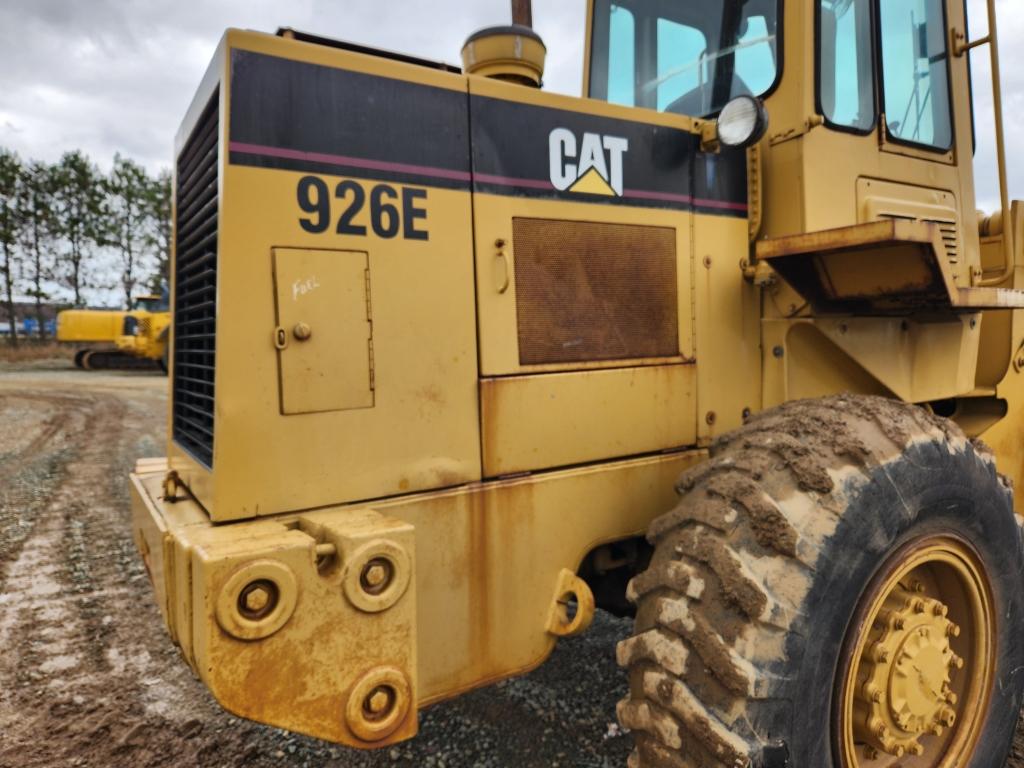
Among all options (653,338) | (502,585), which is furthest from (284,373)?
(653,338)

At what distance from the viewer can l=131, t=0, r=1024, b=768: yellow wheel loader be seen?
5.82ft

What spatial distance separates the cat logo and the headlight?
0.99ft

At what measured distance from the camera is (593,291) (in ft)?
7.73

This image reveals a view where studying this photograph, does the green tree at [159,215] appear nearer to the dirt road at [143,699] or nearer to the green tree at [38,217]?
the green tree at [38,217]

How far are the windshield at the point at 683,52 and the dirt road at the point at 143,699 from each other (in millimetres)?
2385

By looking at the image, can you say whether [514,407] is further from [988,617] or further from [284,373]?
[988,617]

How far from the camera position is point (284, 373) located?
1885 millimetres

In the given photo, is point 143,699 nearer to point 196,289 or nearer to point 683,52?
point 196,289

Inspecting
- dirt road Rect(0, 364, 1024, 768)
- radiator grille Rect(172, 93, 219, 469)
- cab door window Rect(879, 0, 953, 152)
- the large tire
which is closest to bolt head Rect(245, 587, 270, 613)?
radiator grille Rect(172, 93, 219, 469)

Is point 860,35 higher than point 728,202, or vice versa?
point 860,35

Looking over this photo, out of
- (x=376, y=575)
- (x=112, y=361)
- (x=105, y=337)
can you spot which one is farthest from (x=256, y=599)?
(x=112, y=361)

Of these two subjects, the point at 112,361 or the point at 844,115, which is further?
the point at 112,361

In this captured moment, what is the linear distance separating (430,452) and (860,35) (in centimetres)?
217

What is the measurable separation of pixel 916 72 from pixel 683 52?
0.91 metres
